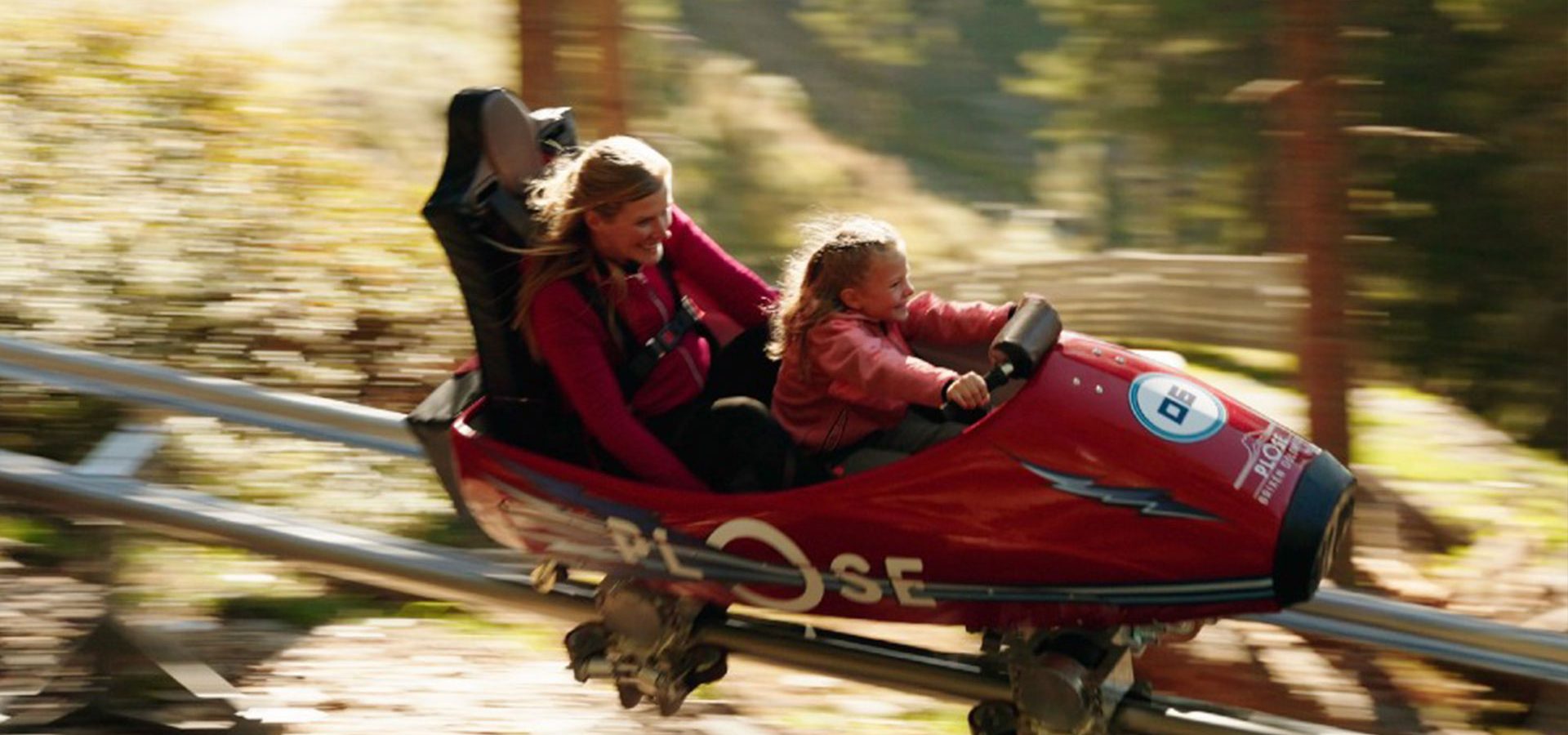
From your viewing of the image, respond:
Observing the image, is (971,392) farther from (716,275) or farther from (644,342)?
(716,275)

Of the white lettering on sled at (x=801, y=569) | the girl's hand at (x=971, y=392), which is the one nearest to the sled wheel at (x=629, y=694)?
the white lettering on sled at (x=801, y=569)

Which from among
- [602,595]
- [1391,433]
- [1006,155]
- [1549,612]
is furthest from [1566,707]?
[1006,155]

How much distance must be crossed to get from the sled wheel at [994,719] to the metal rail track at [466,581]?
0.05ft

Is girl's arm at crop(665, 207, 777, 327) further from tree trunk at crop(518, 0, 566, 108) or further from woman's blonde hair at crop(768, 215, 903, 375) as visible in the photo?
tree trunk at crop(518, 0, 566, 108)

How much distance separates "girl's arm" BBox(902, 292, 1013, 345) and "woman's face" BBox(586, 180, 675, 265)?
0.44 metres

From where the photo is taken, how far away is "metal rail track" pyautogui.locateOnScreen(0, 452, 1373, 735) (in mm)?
2670

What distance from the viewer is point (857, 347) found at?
9.16 ft

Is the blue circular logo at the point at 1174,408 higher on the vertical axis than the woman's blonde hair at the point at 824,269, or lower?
lower

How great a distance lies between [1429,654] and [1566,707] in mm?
1130

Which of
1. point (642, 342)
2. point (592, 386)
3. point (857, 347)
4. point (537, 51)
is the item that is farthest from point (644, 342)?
point (537, 51)

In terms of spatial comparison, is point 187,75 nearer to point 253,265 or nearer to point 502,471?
point 253,265

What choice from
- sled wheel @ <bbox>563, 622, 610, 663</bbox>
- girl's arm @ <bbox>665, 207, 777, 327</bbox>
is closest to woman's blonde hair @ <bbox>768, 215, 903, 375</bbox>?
girl's arm @ <bbox>665, 207, 777, 327</bbox>

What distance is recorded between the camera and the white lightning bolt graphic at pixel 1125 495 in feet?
8.21

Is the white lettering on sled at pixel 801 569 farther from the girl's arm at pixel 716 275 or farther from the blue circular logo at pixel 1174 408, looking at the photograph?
the girl's arm at pixel 716 275
